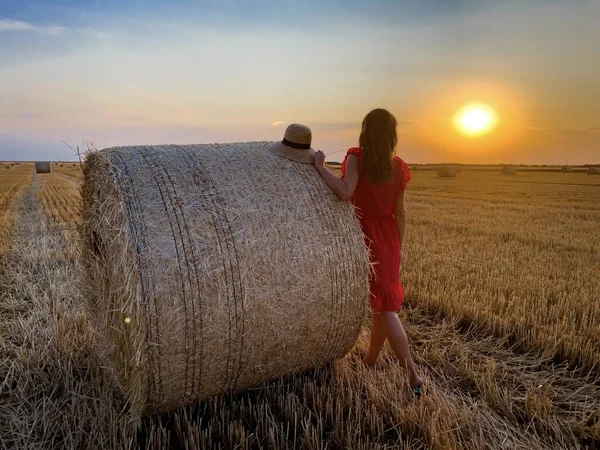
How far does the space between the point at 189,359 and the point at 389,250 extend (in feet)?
5.32

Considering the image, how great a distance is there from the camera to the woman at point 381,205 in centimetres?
346

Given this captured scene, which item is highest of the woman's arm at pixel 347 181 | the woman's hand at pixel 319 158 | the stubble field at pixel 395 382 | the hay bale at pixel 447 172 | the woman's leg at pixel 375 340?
the woman's hand at pixel 319 158

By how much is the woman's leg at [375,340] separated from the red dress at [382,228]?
0.14m

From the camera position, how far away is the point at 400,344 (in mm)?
3543


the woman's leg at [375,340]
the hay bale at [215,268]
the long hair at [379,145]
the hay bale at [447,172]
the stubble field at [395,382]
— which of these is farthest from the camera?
the hay bale at [447,172]

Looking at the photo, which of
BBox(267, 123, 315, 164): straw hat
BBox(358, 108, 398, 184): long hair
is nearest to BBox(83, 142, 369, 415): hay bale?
BBox(267, 123, 315, 164): straw hat

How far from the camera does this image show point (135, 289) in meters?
2.67

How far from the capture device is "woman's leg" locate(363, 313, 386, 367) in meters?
3.69

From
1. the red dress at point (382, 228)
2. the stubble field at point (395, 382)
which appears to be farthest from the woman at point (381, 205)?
the stubble field at point (395, 382)

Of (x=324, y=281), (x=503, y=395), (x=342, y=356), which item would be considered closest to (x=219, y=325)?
(x=324, y=281)

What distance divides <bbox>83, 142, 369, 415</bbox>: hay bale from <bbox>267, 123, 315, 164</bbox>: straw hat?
0.07 metres

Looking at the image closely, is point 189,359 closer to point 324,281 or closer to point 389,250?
point 324,281

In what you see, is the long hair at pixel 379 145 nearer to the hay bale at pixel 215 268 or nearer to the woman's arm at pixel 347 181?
the woman's arm at pixel 347 181

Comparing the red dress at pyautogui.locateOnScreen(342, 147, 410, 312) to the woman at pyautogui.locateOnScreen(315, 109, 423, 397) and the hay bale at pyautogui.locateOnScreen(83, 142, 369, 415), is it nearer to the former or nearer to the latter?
the woman at pyautogui.locateOnScreen(315, 109, 423, 397)
